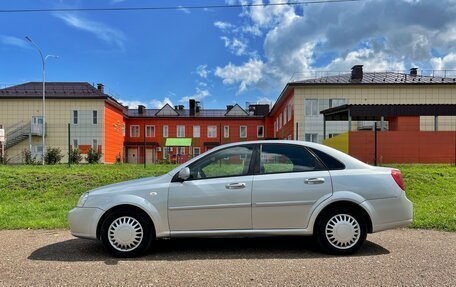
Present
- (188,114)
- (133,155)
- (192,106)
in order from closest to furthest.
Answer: (133,155)
(188,114)
(192,106)

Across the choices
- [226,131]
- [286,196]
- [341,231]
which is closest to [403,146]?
[341,231]

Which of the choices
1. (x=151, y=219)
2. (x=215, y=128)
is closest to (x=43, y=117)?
(x=215, y=128)

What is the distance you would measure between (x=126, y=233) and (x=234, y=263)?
5.05ft

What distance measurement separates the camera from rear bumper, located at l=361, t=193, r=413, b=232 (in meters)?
5.63

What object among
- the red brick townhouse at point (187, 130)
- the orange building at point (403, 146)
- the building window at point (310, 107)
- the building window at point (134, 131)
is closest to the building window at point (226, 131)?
the red brick townhouse at point (187, 130)

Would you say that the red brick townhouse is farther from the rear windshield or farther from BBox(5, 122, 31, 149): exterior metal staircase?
the rear windshield

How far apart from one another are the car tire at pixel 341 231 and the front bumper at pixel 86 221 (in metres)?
3.06

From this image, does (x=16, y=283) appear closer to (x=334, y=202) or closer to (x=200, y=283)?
(x=200, y=283)

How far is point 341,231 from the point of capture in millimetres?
5621

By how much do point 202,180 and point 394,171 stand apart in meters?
2.76

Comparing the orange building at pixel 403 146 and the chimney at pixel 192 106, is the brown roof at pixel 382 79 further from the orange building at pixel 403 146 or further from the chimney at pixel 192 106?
the chimney at pixel 192 106

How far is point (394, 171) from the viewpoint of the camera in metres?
5.87

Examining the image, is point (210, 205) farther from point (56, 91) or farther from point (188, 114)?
point (188, 114)

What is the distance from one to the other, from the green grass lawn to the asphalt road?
4.41 ft
